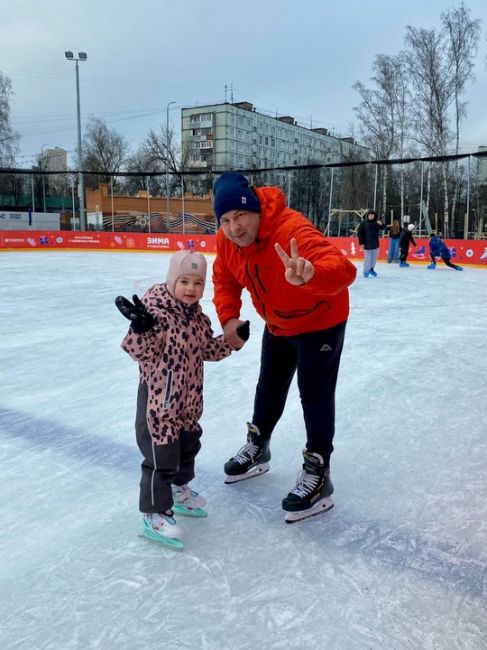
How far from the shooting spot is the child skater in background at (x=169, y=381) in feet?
5.32

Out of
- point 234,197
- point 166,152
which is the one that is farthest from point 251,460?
point 166,152

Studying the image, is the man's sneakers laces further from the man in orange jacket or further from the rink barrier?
the rink barrier

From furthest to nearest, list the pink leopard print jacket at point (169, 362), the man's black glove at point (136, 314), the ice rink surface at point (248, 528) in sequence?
the pink leopard print jacket at point (169, 362) → the man's black glove at point (136, 314) → the ice rink surface at point (248, 528)

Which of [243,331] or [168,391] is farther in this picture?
[243,331]

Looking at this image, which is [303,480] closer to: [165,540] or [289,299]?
[165,540]

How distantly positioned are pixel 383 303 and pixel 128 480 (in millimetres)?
5447

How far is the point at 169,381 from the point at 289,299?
46 centimetres

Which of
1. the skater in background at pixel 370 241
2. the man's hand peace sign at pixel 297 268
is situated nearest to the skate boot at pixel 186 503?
the man's hand peace sign at pixel 297 268

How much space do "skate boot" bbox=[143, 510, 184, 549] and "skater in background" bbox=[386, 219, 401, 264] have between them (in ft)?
40.0

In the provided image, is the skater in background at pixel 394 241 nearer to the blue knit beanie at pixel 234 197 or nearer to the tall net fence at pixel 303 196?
the tall net fence at pixel 303 196

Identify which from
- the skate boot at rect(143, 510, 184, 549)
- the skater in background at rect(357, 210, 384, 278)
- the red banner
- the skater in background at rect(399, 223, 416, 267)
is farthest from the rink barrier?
the skate boot at rect(143, 510, 184, 549)

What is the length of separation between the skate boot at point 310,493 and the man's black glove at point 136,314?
802 millimetres

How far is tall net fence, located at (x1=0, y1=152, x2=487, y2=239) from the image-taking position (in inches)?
719

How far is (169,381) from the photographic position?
1.63m
